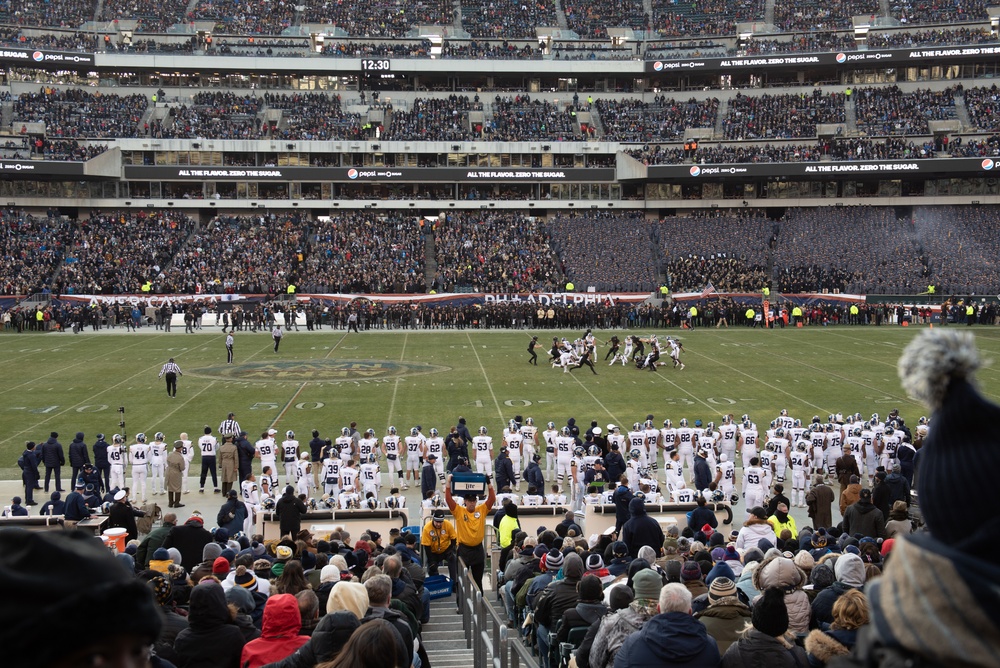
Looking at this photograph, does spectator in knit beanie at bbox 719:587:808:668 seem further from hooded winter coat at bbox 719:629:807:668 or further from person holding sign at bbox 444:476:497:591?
person holding sign at bbox 444:476:497:591

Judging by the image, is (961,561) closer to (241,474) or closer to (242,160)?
(241,474)

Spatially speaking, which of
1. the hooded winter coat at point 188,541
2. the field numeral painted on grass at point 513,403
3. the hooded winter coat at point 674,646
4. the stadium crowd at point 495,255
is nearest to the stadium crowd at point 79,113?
the stadium crowd at point 495,255

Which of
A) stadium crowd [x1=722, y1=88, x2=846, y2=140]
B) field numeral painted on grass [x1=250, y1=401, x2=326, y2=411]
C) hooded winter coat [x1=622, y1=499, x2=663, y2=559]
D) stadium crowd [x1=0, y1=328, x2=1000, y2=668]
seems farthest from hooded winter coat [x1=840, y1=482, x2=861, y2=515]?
stadium crowd [x1=722, y1=88, x2=846, y2=140]

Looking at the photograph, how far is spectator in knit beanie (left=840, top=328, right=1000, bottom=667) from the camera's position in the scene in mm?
1646

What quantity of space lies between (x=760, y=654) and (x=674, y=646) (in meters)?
0.40

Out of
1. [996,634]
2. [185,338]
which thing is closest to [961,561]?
[996,634]

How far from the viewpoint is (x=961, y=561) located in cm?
168

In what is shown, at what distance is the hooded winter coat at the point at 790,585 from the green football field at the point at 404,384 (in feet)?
58.0

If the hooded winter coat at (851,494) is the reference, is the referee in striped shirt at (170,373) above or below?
above

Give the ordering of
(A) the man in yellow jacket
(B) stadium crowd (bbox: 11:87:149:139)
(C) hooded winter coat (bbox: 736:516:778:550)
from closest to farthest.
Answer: (C) hooded winter coat (bbox: 736:516:778:550)
(A) the man in yellow jacket
(B) stadium crowd (bbox: 11:87:149:139)

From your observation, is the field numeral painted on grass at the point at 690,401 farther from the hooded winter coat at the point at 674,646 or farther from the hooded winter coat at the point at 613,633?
the hooded winter coat at the point at 674,646

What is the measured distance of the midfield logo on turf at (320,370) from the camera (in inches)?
1262

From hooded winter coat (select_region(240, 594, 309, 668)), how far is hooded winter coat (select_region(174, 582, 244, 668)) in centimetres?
13

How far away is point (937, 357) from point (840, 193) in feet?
227
